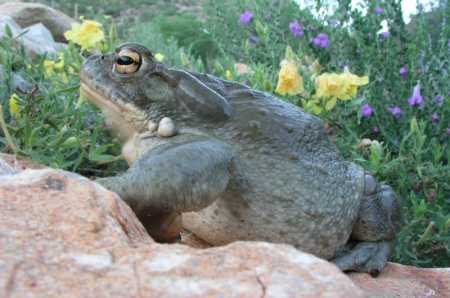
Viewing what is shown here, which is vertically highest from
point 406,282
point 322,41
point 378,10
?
point 378,10

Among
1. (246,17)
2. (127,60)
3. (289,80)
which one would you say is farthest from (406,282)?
(246,17)

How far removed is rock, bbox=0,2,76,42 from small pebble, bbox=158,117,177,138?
5.69m

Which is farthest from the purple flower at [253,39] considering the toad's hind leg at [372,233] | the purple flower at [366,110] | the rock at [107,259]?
the rock at [107,259]

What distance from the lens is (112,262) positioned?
1.03m

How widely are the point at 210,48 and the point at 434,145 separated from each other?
26.9 feet

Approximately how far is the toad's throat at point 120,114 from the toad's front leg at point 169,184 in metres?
0.25

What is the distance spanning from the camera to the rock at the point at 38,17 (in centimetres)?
704

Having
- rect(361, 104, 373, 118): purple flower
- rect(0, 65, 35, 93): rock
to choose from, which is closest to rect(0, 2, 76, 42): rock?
rect(0, 65, 35, 93): rock

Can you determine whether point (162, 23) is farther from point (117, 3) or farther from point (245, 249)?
point (245, 249)

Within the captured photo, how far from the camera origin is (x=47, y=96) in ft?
8.11

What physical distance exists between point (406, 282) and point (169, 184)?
0.96 m

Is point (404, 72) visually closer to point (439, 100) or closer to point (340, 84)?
point (439, 100)

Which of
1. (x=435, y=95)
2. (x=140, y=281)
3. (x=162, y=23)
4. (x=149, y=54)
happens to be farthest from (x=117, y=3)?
(x=140, y=281)

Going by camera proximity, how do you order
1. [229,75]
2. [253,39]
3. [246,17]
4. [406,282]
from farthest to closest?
[253,39], [246,17], [229,75], [406,282]
